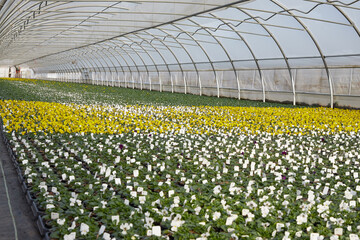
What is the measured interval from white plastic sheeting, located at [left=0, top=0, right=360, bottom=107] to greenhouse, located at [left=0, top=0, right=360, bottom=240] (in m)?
0.08

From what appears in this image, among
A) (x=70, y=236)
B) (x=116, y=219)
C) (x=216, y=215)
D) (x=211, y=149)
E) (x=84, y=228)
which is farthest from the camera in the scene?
(x=211, y=149)

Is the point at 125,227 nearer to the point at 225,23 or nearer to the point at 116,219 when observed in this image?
the point at 116,219

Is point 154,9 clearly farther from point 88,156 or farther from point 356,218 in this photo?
point 356,218

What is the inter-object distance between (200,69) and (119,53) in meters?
11.5

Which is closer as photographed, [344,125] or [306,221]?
[306,221]

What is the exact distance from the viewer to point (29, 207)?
13.0ft

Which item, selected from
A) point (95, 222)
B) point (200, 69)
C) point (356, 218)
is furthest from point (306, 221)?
point (200, 69)

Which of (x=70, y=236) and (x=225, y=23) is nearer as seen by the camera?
(x=70, y=236)

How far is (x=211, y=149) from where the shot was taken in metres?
7.18

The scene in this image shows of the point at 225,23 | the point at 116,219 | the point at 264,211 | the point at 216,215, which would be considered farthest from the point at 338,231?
the point at 225,23

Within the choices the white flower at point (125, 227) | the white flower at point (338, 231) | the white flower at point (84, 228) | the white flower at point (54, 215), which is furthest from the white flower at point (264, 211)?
the white flower at point (54, 215)

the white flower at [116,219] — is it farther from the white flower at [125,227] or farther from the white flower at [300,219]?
the white flower at [300,219]

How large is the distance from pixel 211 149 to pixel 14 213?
4280mm

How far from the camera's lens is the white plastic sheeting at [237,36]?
45.1 ft
